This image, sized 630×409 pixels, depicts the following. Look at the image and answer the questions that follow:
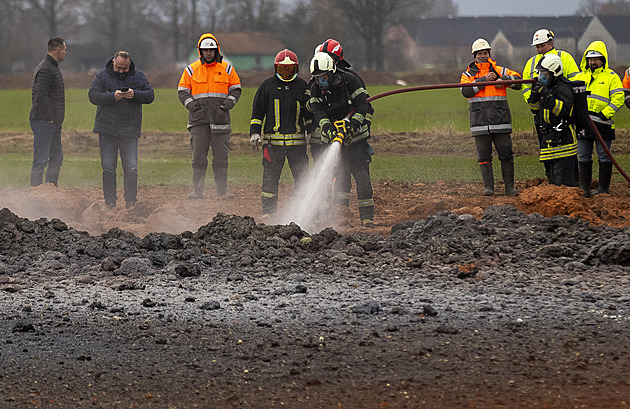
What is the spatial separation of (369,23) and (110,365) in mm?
46364

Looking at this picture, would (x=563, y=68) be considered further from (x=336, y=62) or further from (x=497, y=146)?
(x=336, y=62)

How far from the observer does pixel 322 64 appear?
8875mm

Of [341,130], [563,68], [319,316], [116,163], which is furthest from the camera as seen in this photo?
[116,163]

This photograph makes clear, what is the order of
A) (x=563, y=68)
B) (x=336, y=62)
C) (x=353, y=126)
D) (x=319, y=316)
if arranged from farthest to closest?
(x=563, y=68) < (x=336, y=62) < (x=353, y=126) < (x=319, y=316)

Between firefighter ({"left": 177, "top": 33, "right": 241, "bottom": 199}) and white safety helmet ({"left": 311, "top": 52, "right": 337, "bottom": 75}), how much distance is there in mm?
2673

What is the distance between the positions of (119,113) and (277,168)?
8.38 feet

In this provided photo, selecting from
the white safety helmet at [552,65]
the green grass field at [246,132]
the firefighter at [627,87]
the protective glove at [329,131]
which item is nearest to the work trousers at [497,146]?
the white safety helmet at [552,65]

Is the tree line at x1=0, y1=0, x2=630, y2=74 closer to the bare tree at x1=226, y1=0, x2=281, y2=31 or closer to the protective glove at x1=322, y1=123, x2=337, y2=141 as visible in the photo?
the bare tree at x1=226, y1=0, x2=281, y2=31

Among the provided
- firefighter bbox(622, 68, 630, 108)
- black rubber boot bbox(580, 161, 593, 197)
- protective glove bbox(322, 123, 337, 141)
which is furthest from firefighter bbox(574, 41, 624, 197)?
protective glove bbox(322, 123, 337, 141)

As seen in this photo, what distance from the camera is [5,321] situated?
18.4 feet

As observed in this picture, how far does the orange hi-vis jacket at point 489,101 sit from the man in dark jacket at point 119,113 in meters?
4.31

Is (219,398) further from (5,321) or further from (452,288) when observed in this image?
(452,288)

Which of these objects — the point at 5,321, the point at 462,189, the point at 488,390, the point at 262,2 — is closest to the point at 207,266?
the point at 5,321

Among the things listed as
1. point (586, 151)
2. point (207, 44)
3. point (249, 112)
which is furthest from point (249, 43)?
point (586, 151)
